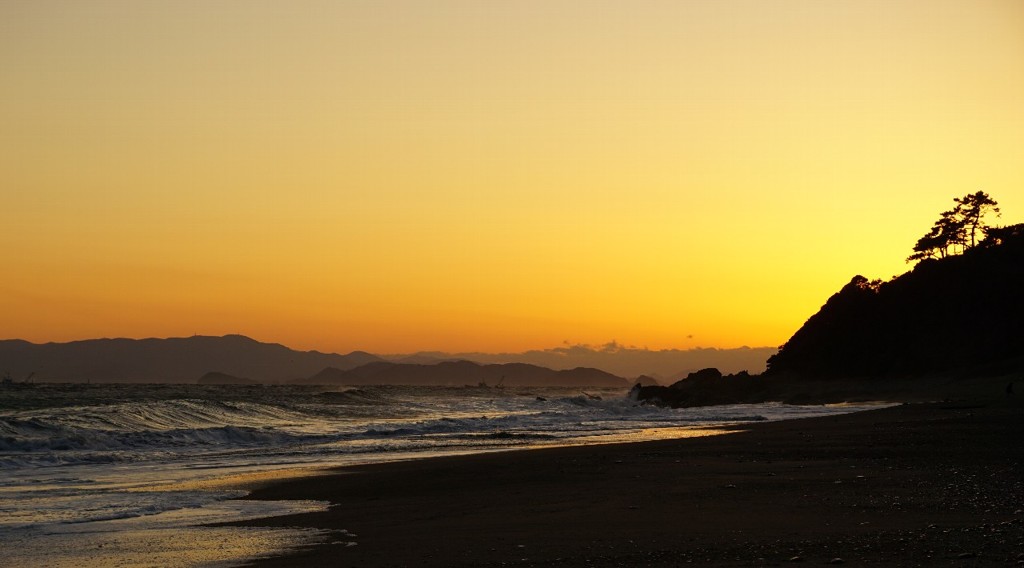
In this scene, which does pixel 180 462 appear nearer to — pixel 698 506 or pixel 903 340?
pixel 698 506

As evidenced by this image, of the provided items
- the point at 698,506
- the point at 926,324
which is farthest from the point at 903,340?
the point at 698,506

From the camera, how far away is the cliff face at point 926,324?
6381cm

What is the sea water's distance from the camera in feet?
40.2

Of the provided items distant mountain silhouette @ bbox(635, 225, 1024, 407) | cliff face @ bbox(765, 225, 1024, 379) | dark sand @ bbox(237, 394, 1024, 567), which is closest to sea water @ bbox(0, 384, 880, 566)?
dark sand @ bbox(237, 394, 1024, 567)

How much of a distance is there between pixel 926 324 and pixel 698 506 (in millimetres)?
62323

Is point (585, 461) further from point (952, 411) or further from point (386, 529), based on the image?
point (952, 411)

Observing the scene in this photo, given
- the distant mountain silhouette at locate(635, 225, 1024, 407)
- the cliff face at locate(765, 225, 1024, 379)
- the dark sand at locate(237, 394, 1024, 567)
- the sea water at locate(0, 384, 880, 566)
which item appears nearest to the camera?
the dark sand at locate(237, 394, 1024, 567)

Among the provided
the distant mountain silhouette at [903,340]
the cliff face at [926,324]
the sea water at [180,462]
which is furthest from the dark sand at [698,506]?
the cliff face at [926,324]

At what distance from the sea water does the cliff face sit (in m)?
26.0

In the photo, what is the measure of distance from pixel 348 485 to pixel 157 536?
6.33 metres

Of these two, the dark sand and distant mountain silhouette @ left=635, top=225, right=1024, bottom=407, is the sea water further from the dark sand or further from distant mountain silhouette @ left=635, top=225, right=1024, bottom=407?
distant mountain silhouette @ left=635, top=225, right=1024, bottom=407

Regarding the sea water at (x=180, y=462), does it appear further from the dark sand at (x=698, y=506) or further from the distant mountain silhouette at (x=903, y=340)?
the distant mountain silhouette at (x=903, y=340)

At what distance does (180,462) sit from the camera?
A: 2522cm

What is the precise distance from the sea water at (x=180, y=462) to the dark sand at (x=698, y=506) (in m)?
1.23
